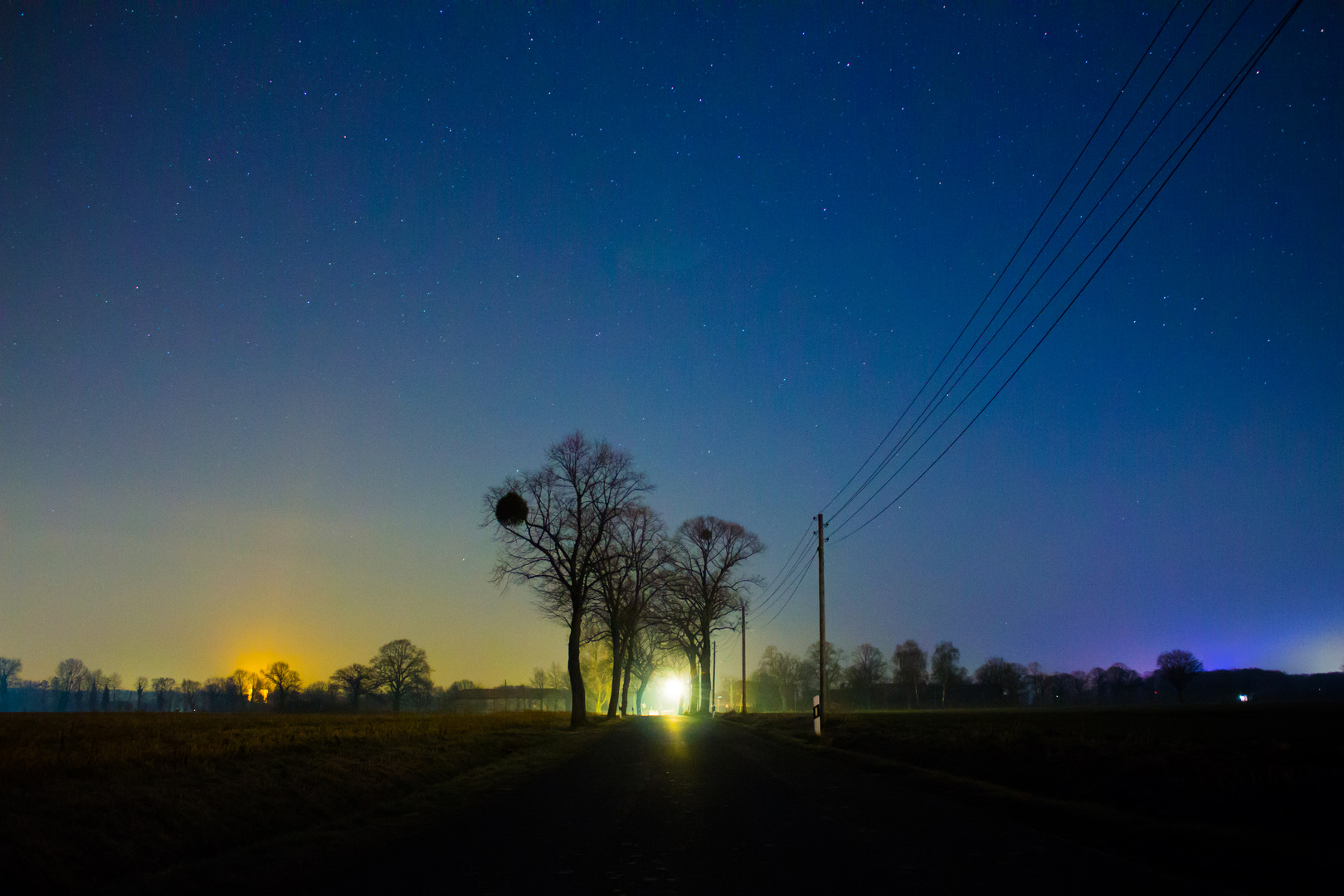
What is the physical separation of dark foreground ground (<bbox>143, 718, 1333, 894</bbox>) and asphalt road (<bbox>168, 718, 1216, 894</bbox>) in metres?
0.03

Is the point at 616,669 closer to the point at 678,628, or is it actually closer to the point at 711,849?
the point at 678,628

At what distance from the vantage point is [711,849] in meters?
7.59

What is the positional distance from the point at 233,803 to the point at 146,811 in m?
1.38

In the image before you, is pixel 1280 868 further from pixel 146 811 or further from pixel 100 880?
pixel 146 811

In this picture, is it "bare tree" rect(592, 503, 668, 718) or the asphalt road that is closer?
the asphalt road

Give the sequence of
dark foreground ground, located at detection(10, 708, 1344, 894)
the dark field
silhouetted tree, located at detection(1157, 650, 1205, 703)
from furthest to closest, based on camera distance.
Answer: silhouetted tree, located at detection(1157, 650, 1205, 703) → the dark field → dark foreground ground, located at detection(10, 708, 1344, 894)

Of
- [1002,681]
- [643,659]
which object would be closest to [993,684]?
[1002,681]

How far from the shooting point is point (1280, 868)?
263 inches

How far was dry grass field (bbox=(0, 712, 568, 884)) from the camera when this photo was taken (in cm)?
724

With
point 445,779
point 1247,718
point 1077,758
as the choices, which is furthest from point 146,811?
point 1247,718

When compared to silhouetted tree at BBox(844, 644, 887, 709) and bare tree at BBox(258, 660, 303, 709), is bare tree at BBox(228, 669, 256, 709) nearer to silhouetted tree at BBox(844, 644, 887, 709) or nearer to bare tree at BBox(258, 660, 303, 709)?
bare tree at BBox(258, 660, 303, 709)

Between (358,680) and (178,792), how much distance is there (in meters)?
136

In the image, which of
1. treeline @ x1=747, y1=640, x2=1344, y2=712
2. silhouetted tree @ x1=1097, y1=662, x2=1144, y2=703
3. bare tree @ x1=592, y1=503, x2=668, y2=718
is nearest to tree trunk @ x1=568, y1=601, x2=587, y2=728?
bare tree @ x1=592, y1=503, x2=668, y2=718

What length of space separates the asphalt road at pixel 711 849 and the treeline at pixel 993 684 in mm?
100558
